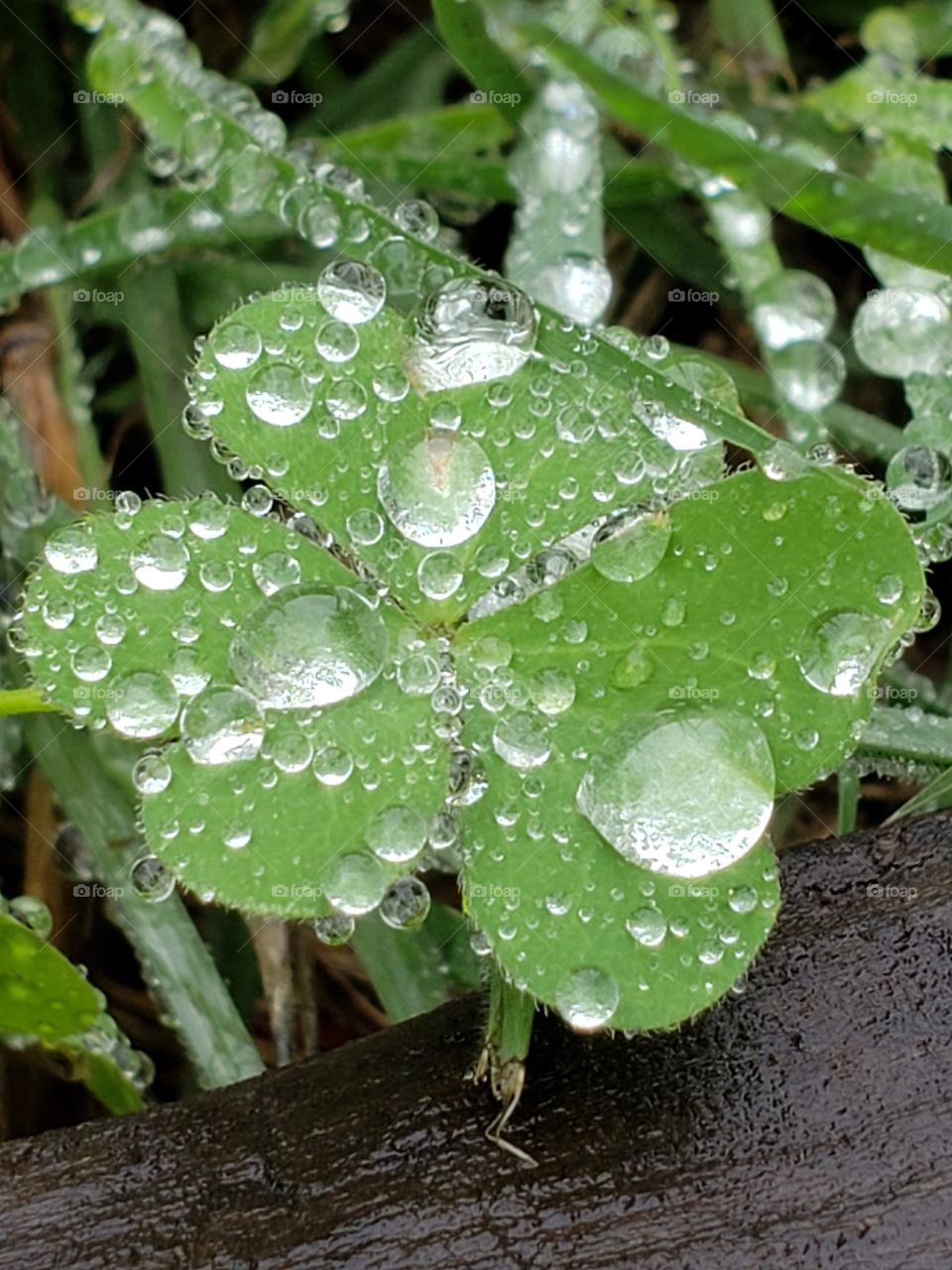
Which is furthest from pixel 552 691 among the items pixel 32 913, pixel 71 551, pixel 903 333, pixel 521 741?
pixel 903 333

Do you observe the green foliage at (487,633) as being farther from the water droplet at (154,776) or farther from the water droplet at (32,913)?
the water droplet at (32,913)

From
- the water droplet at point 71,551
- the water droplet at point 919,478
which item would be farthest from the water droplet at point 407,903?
the water droplet at point 919,478

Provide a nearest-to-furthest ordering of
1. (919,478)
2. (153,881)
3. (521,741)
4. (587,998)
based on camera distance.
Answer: (587,998) → (521,741) → (153,881) → (919,478)

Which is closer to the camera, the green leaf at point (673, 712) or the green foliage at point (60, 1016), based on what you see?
the green leaf at point (673, 712)

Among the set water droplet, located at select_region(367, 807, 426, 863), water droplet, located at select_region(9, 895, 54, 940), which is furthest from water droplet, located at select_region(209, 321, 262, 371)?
water droplet, located at select_region(9, 895, 54, 940)

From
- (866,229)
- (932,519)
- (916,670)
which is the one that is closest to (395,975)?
(932,519)

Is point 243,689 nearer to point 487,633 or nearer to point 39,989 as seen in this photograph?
point 487,633

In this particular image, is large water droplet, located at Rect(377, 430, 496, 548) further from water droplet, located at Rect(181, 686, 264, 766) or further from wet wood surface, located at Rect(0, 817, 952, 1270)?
wet wood surface, located at Rect(0, 817, 952, 1270)
